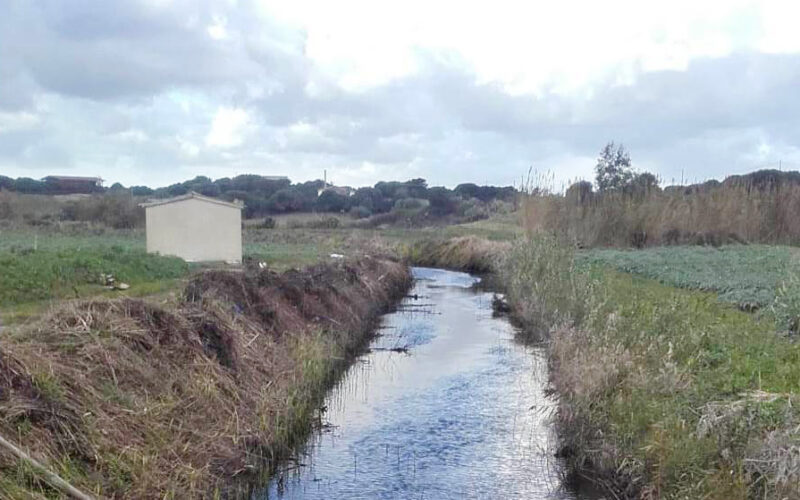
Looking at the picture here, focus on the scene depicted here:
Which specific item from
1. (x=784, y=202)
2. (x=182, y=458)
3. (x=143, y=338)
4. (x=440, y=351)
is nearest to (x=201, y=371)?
(x=143, y=338)

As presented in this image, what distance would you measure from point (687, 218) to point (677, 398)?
26.0 m

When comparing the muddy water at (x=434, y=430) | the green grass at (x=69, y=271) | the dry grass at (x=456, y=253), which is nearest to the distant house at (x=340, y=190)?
the dry grass at (x=456, y=253)

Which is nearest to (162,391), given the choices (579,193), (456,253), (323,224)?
(579,193)

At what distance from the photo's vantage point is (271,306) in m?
13.6

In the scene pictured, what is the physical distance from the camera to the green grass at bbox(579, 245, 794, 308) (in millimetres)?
14320

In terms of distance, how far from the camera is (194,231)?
2692 cm

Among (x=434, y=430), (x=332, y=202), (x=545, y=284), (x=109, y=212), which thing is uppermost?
(x=332, y=202)

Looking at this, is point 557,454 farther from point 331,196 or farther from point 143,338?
point 331,196

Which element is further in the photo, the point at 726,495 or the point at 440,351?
the point at 440,351

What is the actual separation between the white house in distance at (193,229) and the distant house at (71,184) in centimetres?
5264

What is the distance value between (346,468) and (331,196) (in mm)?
71454

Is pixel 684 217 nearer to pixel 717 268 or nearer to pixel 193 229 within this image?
pixel 717 268

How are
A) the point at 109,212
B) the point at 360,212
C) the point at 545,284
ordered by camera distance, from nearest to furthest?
the point at 545,284 < the point at 109,212 < the point at 360,212

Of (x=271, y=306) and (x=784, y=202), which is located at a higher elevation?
(x=784, y=202)
